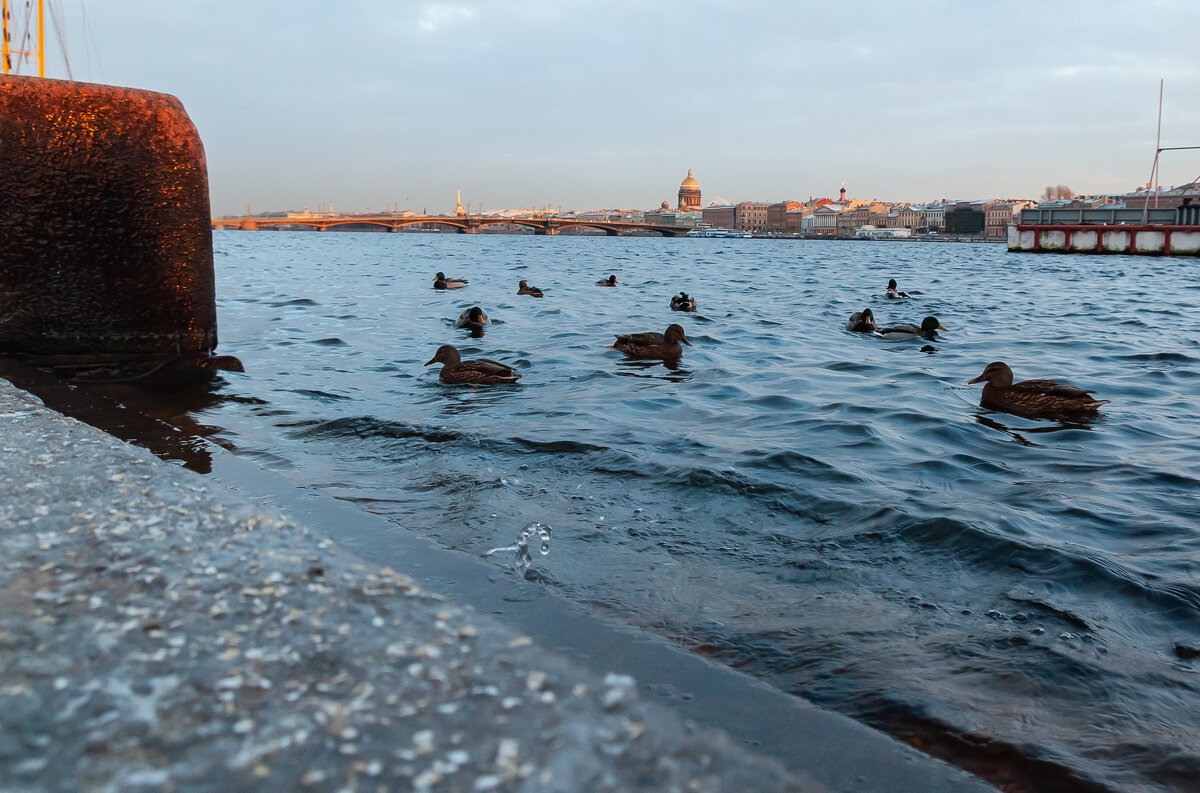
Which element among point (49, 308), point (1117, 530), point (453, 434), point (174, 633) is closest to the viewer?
point (174, 633)

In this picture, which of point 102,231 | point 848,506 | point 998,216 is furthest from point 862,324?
point 998,216

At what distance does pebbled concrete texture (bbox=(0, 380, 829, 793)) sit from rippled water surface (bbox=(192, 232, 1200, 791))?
2.99 ft

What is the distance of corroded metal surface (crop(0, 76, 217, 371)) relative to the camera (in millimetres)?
5363

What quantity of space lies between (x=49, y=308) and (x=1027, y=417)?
6.44m

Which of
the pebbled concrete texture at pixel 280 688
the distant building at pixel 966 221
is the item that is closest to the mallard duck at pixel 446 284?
the pebbled concrete texture at pixel 280 688

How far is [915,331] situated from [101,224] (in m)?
8.86

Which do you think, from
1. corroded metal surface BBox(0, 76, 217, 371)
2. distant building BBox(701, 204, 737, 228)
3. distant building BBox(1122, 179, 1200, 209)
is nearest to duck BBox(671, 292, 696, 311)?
corroded metal surface BBox(0, 76, 217, 371)

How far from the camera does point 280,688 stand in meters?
1.50

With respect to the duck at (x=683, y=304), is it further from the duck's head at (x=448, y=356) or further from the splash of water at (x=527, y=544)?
the splash of water at (x=527, y=544)

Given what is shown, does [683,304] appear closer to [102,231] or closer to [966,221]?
[102,231]

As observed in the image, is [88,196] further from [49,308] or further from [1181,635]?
[1181,635]

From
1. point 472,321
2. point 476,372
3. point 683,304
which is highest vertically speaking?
point 683,304

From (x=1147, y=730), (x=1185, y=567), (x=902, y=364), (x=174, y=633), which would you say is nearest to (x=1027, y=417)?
(x=902, y=364)

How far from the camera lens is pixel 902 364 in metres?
8.89
